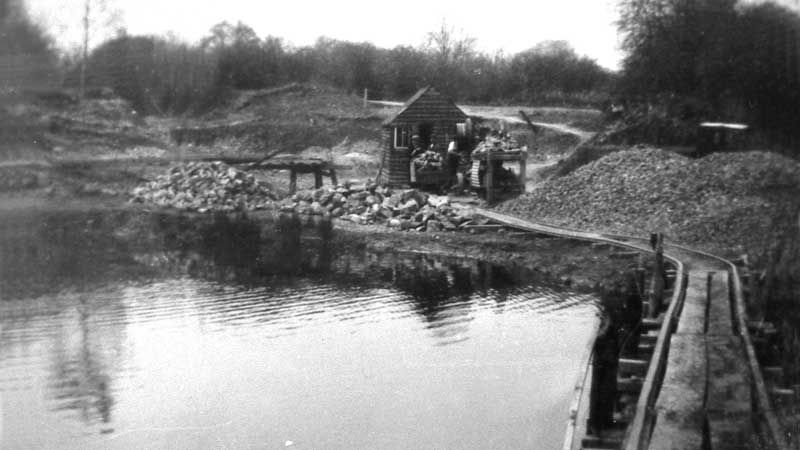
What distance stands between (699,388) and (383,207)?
2004cm

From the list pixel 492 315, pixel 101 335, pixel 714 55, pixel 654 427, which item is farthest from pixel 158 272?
pixel 714 55

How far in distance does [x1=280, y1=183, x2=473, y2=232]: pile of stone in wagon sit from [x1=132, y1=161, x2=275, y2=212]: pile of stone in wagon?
6.74 ft

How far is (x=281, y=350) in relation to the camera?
43.7ft

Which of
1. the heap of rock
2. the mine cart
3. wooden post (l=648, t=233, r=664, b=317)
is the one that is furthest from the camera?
the heap of rock

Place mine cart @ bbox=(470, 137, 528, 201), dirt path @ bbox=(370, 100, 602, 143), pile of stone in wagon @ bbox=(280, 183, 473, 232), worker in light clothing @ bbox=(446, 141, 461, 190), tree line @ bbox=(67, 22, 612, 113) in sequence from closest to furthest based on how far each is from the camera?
1. pile of stone in wagon @ bbox=(280, 183, 473, 232)
2. mine cart @ bbox=(470, 137, 528, 201)
3. worker in light clothing @ bbox=(446, 141, 461, 190)
4. dirt path @ bbox=(370, 100, 602, 143)
5. tree line @ bbox=(67, 22, 612, 113)

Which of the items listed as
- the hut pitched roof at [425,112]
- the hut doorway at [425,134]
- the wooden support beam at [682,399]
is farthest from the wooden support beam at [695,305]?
the hut doorway at [425,134]

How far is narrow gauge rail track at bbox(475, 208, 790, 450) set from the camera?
7.24m

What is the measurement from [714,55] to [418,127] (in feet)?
42.7

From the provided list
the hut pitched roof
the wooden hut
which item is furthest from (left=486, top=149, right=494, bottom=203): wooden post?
the hut pitched roof

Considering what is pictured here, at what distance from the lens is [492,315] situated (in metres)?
16.0

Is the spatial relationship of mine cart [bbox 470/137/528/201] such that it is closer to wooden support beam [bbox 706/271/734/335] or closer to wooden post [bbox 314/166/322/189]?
wooden post [bbox 314/166/322/189]

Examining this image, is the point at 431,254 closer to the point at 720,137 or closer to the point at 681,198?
the point at 681,198

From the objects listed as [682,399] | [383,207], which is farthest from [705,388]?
[383,207]

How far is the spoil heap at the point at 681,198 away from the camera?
18344 millimetres
